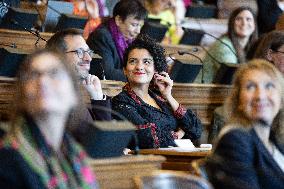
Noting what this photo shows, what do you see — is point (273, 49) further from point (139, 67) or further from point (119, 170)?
point (119, 170)

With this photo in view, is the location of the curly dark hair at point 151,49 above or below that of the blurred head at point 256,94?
below

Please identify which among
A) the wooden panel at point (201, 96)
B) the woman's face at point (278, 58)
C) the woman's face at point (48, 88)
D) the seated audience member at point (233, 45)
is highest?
the woman's face at point (48, 88)

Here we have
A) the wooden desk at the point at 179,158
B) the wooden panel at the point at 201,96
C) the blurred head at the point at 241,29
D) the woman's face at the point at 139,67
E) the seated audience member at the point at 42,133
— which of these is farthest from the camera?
the blurred head at the point at 241,29

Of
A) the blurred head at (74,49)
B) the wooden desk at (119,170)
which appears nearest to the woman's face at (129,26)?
the blurred head at (74,49)

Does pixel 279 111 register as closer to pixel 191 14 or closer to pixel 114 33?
pixel 114 33

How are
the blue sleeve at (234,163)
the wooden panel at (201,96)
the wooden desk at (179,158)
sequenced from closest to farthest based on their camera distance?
the blue sleeve at (234,163) < the wooden desk at (179,158) < the wooden panel at (201,96)

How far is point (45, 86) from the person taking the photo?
97.5 inches

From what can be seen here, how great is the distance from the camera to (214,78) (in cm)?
584

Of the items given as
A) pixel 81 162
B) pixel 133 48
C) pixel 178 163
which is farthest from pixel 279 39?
pixel 81 162

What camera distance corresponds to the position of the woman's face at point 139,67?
4.54 m

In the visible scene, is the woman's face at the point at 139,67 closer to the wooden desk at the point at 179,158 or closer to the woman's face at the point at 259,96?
the wooden desk at the point at 179,158

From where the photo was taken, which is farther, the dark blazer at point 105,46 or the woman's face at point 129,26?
the woman's face at point 129,26

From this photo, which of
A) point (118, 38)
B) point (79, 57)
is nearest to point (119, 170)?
point (79, 57)

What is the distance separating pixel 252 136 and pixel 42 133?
0.86 m
